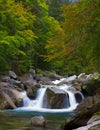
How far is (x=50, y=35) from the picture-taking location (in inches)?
1841

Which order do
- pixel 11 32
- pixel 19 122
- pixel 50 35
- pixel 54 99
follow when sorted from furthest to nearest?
pixel 50 35
pixel 11 32
pixel 54 99
pixel 19 122

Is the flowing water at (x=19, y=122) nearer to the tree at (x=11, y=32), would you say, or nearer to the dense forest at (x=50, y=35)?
the dense forest at (x=50, y=35)

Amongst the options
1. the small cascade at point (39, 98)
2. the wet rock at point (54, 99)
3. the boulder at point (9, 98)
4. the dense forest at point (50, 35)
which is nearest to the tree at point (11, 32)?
the dense forest at point (50, 35)

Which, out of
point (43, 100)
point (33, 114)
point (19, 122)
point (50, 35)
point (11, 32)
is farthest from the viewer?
point (50, 35)

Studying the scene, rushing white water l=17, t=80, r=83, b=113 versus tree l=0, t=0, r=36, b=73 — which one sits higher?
tree l=0, t=0, r=36, b=73

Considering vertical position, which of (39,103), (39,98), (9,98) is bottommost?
(9,98)

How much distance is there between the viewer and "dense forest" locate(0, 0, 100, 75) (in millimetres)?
17641

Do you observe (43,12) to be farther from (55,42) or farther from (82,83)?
(55,42)

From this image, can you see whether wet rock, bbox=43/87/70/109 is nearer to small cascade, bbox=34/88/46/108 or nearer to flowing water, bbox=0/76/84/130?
flowing water, bbox=0/76/84/130

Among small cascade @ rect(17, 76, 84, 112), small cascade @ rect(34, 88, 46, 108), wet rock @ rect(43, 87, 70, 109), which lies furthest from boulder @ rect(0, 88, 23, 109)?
wet rock @ rect(43, 87, 70, 109)

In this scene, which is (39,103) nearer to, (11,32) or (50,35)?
(11,32)

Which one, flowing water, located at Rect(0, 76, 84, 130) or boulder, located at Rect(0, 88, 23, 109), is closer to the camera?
flowing water, located at Rect(0, 76, 84, 130)

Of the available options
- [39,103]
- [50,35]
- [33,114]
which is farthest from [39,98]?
[50,35]

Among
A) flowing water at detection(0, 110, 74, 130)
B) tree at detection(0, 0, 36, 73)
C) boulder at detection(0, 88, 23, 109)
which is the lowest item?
flowing water at detection(0, 110, 74, 130)
